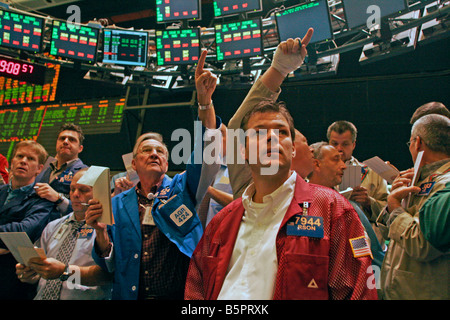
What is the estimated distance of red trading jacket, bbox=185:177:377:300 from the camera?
1.06 m

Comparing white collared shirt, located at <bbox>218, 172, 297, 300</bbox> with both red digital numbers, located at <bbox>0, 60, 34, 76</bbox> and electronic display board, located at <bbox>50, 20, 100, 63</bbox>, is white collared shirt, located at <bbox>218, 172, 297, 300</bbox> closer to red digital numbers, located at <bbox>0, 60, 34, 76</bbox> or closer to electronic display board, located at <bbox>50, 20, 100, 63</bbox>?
electronic display board, located at <bbox>50, 20, 100, 63</bbox>

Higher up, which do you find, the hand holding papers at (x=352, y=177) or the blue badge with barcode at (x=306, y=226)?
the hand holding papers at (x=352, y=177)

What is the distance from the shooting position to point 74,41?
588 cm

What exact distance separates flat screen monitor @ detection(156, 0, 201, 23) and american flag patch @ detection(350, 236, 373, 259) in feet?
18.0

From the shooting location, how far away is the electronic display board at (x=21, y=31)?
5.71 metres

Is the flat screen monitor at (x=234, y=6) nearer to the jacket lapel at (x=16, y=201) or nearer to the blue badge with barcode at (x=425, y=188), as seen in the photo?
the jacket lapel at (x=16, y=201)

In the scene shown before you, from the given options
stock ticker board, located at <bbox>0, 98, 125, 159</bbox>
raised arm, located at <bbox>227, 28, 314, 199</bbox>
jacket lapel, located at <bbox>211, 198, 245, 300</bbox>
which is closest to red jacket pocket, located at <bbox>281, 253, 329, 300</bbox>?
jacket lapel, located at <bbox>211, 198, 245, 300</bbox>

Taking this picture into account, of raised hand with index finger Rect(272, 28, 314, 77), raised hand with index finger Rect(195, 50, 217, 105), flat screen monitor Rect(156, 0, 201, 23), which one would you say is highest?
flat screen monitor Rect(156, 0, 201, 23)

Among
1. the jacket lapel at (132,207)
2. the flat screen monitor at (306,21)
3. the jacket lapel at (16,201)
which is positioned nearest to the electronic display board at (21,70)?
the flat screen monitor at (306,21)

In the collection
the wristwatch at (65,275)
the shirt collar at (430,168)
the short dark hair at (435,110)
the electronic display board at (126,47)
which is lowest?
the wristwatch at (65,275)

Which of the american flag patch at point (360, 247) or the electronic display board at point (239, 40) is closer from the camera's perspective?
the american flag patch at point (360, 247)

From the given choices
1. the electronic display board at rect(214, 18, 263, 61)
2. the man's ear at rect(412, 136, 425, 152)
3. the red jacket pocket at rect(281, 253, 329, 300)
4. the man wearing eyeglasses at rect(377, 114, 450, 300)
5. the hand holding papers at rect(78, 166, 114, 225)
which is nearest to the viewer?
the red jacket pocket at rect(281, 253, 329, 300)

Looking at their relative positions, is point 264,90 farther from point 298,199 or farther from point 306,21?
point 306,21

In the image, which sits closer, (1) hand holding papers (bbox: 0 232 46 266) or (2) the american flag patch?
(2) the american flag patch
